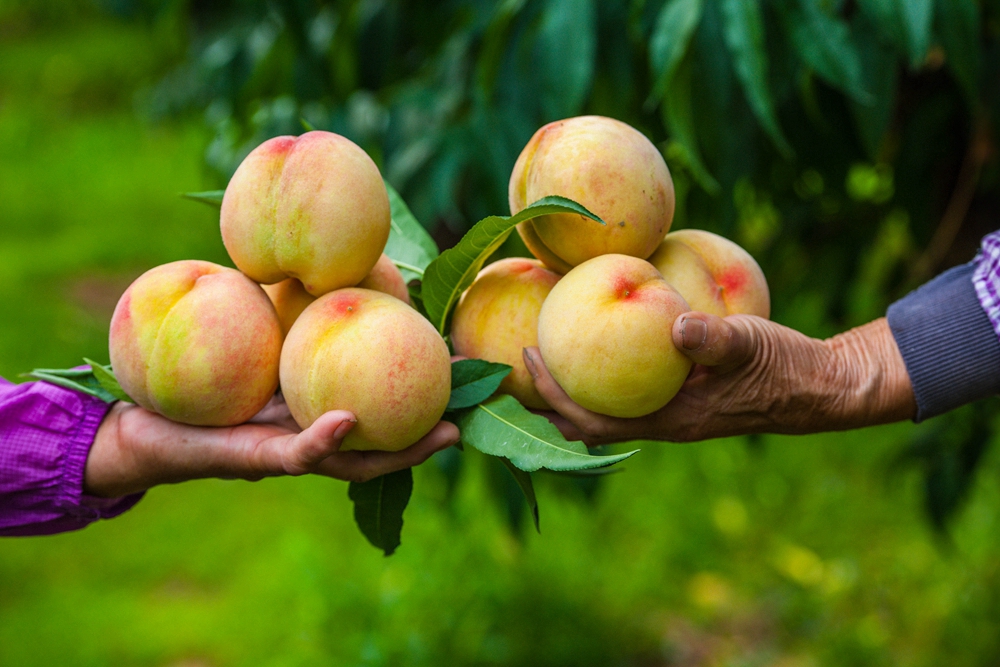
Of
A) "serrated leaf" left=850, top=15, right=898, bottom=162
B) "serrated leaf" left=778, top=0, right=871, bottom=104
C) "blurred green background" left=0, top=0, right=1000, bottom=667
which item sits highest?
"serrated leaf" left=778, top=0, right=871, bottom=104

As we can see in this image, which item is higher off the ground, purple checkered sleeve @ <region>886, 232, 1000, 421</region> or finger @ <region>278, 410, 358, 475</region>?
finger @ <region>278, 410, 358, 475</region>

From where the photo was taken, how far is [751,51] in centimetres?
148

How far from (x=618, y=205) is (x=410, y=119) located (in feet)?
3.11

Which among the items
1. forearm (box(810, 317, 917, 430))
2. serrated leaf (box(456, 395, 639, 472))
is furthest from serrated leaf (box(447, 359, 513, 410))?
forearm (box(810, 317, 917, 430))

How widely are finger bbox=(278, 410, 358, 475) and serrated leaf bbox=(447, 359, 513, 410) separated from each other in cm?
17

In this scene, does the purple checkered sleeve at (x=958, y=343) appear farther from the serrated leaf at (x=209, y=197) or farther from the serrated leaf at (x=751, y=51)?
the serrated leaf at (x=209, y=197)

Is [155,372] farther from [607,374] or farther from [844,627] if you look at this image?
[844,627]

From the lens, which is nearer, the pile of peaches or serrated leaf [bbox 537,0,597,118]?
the pile of peaches

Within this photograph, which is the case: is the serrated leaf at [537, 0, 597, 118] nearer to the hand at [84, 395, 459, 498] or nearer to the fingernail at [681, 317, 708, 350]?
the fingernail at [681, 317, 708, 350]

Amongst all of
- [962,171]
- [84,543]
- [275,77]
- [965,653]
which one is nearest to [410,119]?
[275,77]

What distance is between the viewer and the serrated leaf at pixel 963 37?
1517mm

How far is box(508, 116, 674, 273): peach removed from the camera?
52.0 inches

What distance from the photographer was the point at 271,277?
136cm

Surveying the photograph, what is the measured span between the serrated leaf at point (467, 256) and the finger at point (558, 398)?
0.15m
